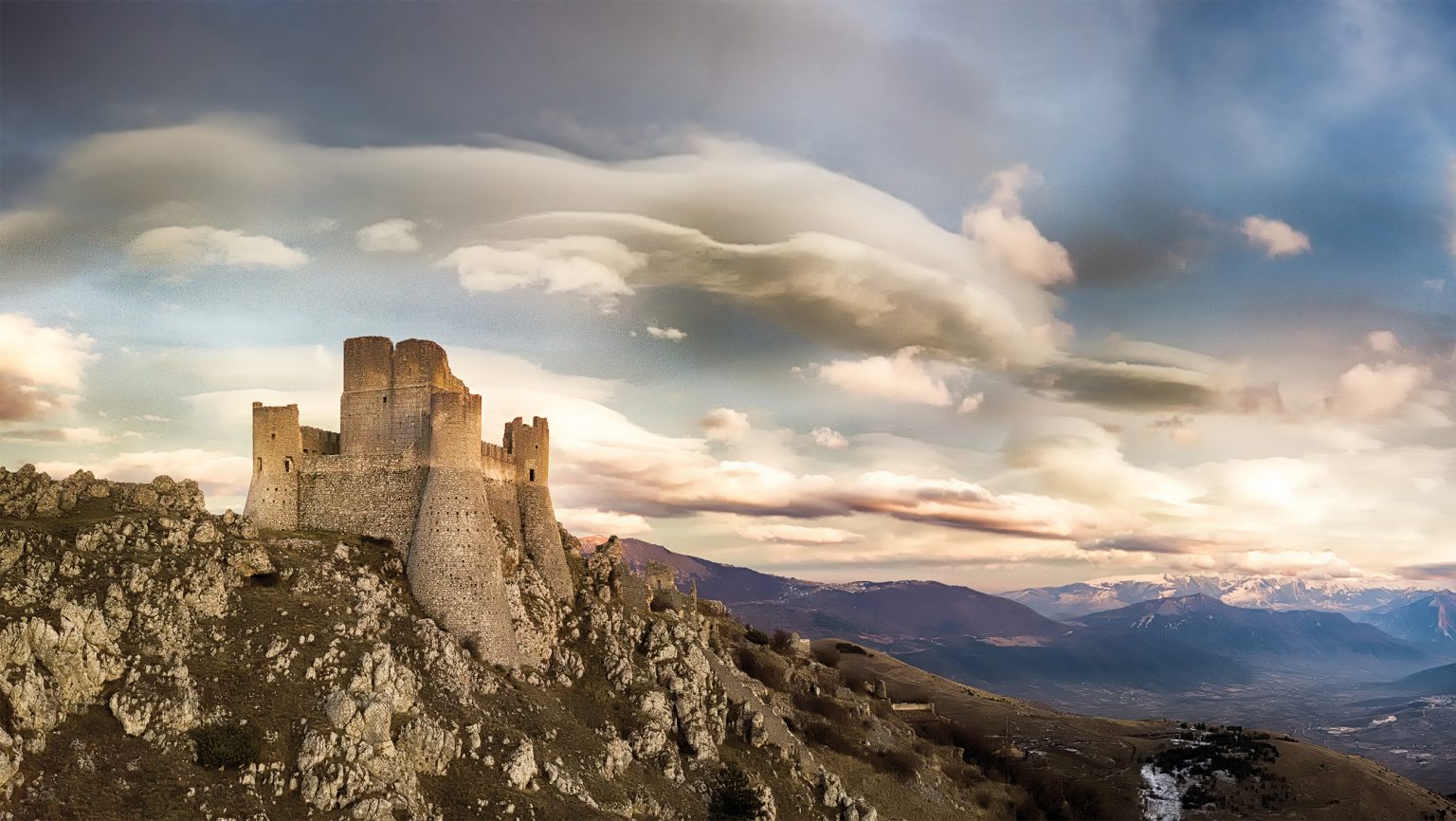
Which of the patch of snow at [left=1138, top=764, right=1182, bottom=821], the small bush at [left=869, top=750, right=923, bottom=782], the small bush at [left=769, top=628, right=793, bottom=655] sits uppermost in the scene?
the small bush at [left=769, top=628, right=793, bottom=655]

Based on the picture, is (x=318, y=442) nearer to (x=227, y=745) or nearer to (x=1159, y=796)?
(x=227, y=745)

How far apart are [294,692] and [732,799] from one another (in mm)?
27860

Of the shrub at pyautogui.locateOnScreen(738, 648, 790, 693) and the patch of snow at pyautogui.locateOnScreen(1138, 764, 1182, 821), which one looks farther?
the patch of snow at pyautogui.locateOnScreen(1138, 764, 1182, 821)

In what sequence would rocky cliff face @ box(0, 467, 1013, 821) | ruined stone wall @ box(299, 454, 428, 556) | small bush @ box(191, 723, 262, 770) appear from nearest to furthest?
rocky cliff face @ box(0, 467, 1013, 821) < small bush @ box(191, 723, 262, 770) < ruined stone wall @ box(299, 454, 428, 556)

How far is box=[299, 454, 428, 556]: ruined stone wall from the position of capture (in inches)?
2628

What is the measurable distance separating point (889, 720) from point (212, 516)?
76.7 meters

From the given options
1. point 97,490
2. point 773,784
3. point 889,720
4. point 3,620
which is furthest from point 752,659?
point 3,620

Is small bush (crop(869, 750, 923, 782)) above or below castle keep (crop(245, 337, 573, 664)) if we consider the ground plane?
below

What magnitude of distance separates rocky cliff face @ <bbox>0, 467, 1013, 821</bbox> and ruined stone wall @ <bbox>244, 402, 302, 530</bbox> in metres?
3.90

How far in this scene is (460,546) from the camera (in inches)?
2564

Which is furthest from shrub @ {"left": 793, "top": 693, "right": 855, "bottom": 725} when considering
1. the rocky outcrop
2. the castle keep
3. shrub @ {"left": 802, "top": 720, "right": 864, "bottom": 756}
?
the rocky outcrop

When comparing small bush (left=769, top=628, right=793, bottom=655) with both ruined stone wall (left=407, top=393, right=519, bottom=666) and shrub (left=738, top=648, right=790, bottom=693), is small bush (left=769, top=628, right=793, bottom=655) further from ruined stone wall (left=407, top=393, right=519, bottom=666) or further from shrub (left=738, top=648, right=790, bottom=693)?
ruined stone wall (left=407, top=393, right=519, bottom=666)

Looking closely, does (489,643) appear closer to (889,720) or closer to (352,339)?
(352,339)

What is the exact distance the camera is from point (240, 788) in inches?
1817
